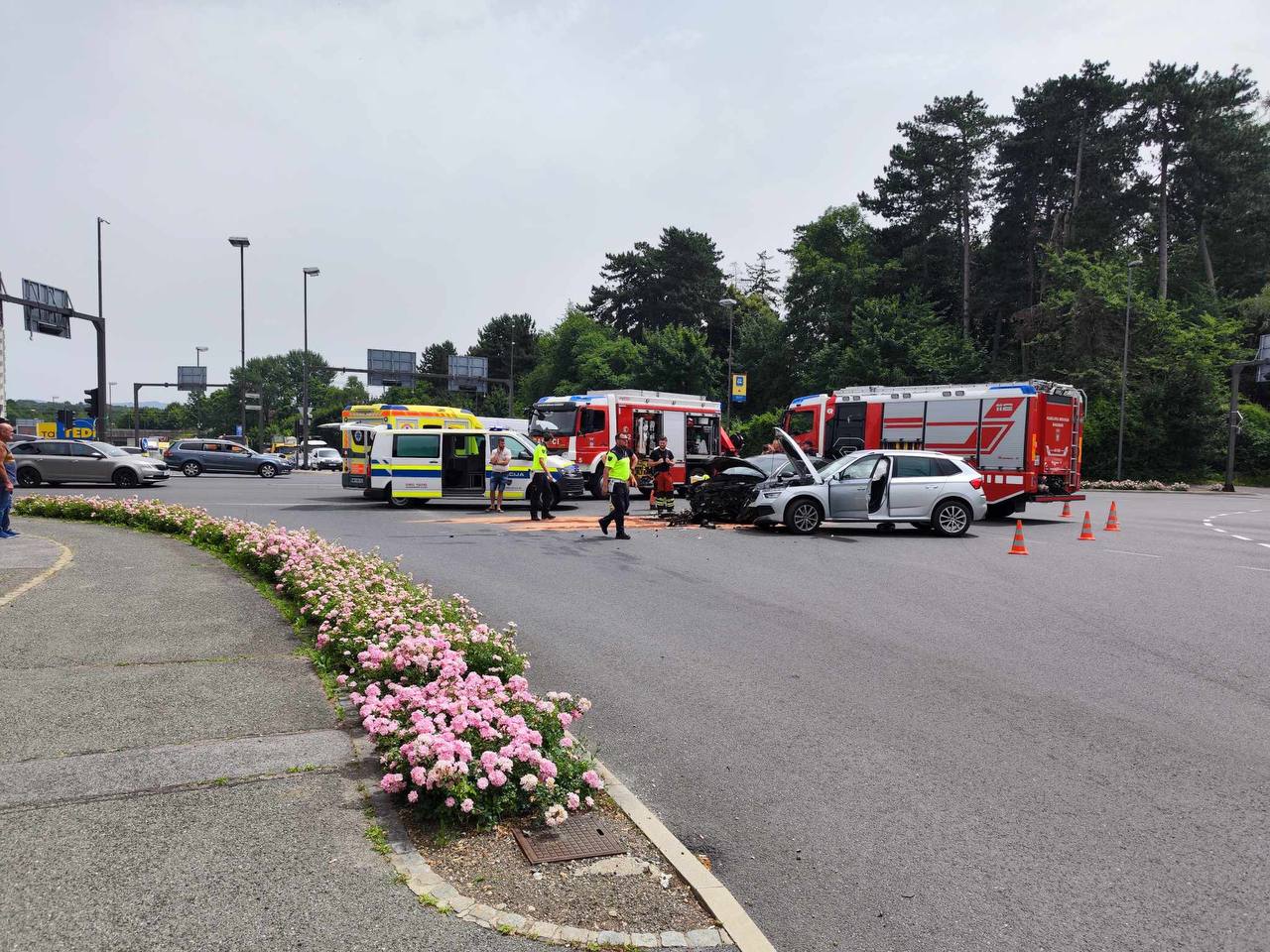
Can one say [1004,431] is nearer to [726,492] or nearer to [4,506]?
[726,492]

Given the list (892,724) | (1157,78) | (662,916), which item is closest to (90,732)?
(662,916)

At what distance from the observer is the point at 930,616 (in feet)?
29.1

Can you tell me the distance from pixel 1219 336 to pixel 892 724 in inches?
1889

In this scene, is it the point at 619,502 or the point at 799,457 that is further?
the point at 799,457

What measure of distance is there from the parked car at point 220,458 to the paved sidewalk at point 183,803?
32791 mm

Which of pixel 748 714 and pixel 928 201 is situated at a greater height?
pixel 928 201

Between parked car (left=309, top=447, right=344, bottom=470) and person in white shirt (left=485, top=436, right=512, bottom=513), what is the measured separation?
4159 cm

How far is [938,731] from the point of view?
17.9 feet

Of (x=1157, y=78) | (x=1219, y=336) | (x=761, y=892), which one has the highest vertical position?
(x=1157, y=78)

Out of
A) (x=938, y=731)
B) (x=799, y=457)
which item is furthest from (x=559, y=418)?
(x=938, y=731)

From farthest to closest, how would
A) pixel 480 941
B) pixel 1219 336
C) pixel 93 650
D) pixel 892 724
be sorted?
pixel 1219 336 → pixel 93 650 → pixel 892 724 → pixel 480 941

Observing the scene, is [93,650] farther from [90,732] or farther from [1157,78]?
[1157,78]

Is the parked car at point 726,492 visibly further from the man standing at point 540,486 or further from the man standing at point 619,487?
the man standing at point 540,486

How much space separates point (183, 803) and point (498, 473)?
16.4 meters
